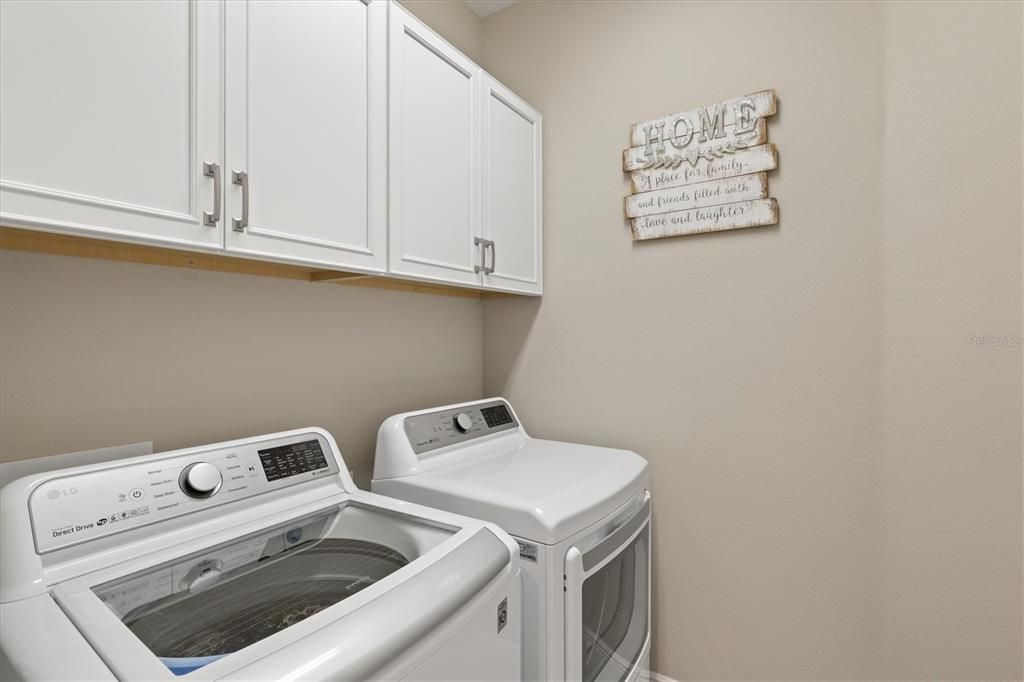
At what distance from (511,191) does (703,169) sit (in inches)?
26.8

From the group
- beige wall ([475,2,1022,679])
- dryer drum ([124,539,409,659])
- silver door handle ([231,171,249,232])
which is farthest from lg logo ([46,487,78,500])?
beige wall ([475,2,1022,679])

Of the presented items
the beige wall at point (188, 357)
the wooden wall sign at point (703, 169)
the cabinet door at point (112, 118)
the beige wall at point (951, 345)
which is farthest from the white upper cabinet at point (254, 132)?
the beige wall at point (951, 345)

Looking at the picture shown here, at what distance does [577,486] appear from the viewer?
52.8 inches

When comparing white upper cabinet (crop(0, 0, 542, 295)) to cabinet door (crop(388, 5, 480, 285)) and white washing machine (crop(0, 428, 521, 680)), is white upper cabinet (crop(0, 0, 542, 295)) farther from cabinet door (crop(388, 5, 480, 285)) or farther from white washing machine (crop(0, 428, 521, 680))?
white washing machine (crop(0, 428, 521, 680))

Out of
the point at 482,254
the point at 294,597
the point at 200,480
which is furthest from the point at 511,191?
the point at 294,597

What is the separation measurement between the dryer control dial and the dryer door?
62 centimetres

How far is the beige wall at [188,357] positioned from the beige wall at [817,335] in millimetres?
755

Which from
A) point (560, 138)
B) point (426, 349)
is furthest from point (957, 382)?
point (426, 349)

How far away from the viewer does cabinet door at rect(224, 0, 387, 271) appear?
1028 mm

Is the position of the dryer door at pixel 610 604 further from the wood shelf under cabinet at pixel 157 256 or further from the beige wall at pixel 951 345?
the wood shelf under cabinet at pixel 157 256

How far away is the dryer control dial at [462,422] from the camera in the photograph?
5.63ft

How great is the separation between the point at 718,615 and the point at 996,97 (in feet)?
5.66

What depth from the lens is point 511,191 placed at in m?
1.89

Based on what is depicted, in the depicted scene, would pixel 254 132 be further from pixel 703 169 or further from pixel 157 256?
pixel 703 169
